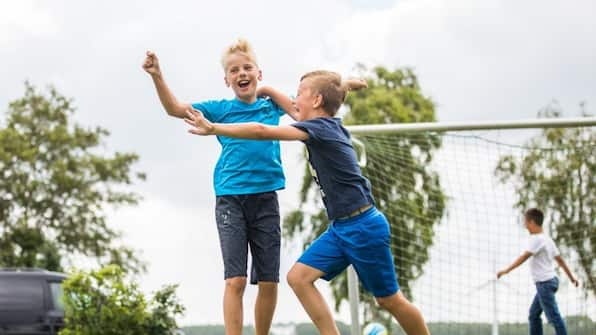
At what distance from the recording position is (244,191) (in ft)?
18.1

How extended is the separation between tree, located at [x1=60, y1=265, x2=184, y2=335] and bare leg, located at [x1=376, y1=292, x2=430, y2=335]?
852 cm

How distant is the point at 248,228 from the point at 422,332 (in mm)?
1167

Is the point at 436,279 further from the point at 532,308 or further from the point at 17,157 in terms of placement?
Answer: the point at 17,157

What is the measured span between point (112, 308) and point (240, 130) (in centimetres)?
921

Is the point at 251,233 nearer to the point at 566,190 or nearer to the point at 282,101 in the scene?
the point at 282,101

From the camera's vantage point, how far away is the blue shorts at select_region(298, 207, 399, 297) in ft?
17.0

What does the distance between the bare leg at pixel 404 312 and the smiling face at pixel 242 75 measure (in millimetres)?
1453

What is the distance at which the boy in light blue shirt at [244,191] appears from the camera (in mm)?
5480

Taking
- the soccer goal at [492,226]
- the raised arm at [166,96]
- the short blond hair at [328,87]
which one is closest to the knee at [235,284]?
the raised arm at [166,96]

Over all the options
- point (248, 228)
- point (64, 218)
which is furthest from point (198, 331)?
point (64, 218)

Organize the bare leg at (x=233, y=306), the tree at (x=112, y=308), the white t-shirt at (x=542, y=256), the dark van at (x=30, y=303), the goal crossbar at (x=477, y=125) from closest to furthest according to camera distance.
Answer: the bare leg at (x=233, y=306), the goal crossbar at (x=477, y=125), the white t-shirt at (x=542, y=256), the tree at (x=112, y=308), the dark van at (x=30, y=303)

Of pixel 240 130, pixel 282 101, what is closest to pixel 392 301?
pixel 240 130

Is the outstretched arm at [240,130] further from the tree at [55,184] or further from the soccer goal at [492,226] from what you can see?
the tree at [55,184]

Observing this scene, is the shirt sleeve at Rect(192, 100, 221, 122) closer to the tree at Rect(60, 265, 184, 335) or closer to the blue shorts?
the blue shorts
